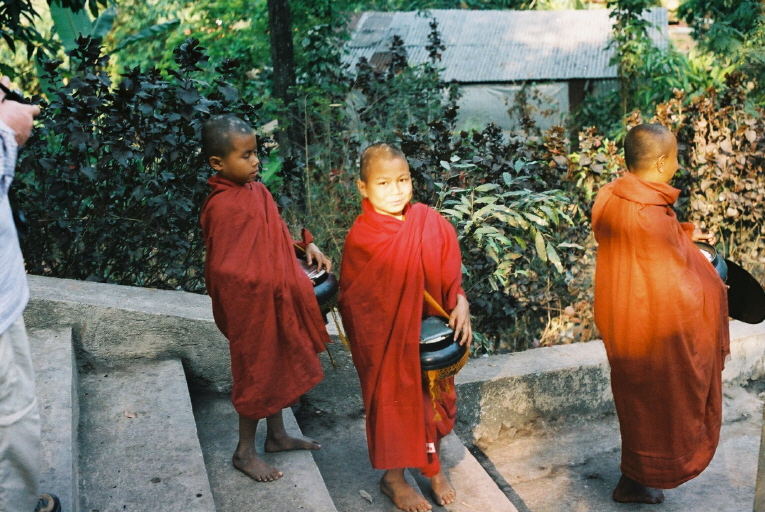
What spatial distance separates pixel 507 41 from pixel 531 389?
13021 mm

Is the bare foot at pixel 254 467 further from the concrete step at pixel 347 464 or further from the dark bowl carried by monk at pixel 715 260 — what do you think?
the dark bowl carried by monk at pixel 715 260

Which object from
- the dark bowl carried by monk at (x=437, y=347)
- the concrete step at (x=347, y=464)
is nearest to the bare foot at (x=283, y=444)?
the concrete step at (x=347, y=464)

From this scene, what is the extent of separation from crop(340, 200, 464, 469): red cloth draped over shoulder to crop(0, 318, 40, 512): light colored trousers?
1.35 metres

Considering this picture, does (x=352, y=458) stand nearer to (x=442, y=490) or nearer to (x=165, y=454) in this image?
(x=442, y=490)

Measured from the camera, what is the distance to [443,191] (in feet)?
16.3

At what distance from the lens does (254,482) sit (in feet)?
10.9

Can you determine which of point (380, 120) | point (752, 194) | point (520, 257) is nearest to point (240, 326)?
point (520, 257)

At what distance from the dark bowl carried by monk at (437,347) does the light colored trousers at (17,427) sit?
146cm

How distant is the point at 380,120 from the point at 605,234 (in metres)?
4.66

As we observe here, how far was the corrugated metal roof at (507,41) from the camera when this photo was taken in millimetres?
15258

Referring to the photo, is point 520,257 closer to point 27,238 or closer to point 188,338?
point 188,338

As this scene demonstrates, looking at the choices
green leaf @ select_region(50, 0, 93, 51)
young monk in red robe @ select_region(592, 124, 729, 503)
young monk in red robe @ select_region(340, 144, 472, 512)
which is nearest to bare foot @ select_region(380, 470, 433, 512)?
young monk in red robe @ select_region(340, 144, 472, 512)

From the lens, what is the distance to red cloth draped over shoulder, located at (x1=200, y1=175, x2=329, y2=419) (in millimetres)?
3211

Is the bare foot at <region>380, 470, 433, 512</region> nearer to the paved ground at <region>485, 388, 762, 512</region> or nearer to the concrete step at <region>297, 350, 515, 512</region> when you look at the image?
the concrete step at <region>297, 350, 515, 512</region>
